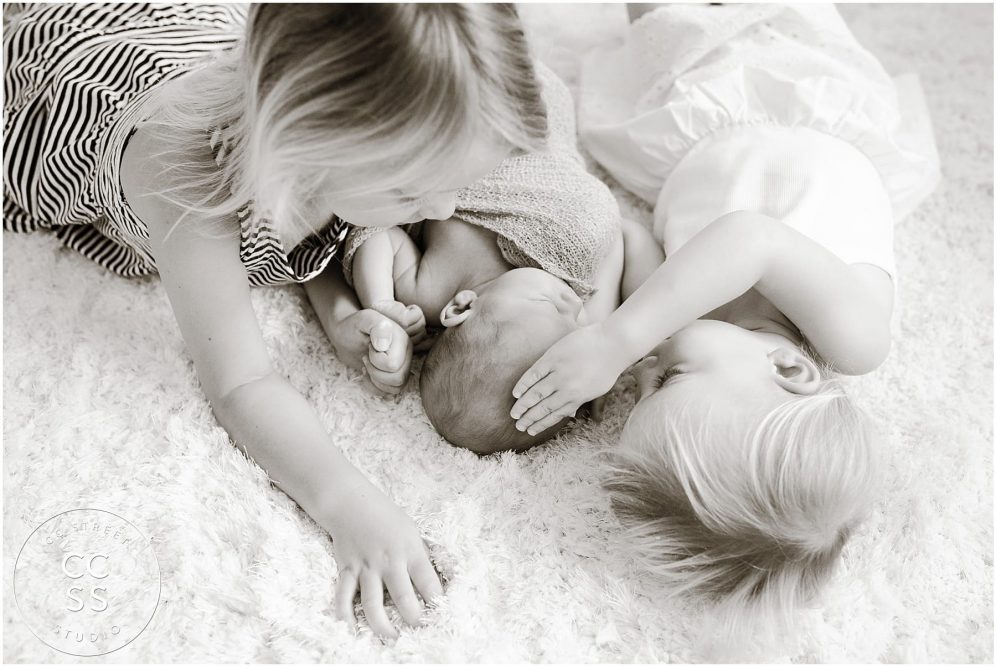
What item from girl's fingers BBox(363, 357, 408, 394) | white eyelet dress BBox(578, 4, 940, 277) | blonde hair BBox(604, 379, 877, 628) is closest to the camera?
blonde hair BBox(604, 379, 877, 628)

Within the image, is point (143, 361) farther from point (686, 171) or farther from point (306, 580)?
point (686, 171)

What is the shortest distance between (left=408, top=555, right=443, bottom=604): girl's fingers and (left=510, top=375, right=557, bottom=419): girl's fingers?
0.60 feet

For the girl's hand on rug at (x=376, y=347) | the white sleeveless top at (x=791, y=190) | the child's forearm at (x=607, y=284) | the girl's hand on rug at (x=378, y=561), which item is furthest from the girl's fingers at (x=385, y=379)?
the white sleeveless top at (x=791, y=190)

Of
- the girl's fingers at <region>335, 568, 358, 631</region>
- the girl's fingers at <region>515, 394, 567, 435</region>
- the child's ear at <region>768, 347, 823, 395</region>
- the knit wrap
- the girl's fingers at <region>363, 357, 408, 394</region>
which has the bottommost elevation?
the girl's fingers at <region>335, 568, 358, 631</region>

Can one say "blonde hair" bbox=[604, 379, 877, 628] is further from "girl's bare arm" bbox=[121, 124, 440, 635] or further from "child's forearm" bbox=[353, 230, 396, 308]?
"child's forearm" bbox=[353, 230, 396, 308]

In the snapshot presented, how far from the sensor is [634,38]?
1369mm

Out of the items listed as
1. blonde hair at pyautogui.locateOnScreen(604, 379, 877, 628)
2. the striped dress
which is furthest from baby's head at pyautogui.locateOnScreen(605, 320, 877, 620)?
the striped dress

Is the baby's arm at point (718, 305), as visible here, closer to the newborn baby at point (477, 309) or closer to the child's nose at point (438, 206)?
the newborn baby at point (477, 309)

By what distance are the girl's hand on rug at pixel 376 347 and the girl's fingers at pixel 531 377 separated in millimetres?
161

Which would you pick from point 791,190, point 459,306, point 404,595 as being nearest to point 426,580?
point 404,595

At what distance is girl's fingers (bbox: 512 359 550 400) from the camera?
0.88 m

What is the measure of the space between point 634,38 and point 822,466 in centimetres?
85

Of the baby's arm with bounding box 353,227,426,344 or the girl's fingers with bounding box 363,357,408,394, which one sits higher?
the baby's arm with bounding box 353,227,426,344

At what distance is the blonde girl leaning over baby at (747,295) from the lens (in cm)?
79
